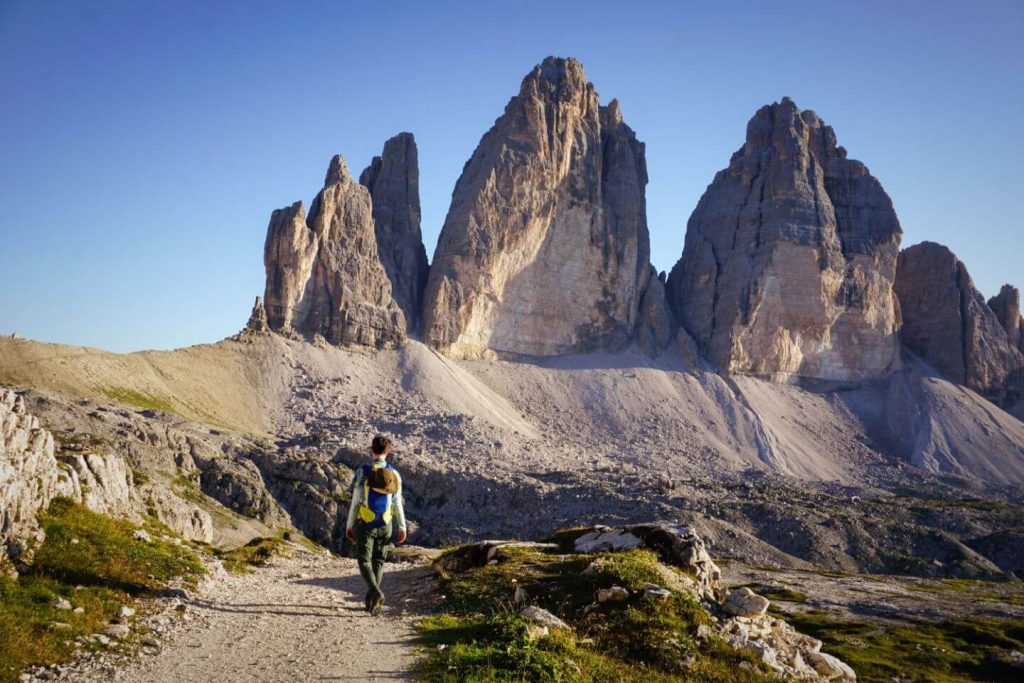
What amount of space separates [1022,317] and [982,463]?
57.6m

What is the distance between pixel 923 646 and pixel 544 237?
96434mm

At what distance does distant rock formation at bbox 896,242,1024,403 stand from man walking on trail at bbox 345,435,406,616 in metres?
156

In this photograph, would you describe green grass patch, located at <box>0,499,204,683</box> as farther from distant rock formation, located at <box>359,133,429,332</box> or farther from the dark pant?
distant rock formation, located at <box>359,133,429,332</box>

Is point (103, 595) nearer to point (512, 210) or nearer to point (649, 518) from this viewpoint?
point (649, 518)

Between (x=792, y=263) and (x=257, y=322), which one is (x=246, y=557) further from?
(x=792, y=263)

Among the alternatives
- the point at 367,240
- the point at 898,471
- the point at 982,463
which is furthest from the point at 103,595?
the point at 982,463

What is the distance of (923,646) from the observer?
3934cm

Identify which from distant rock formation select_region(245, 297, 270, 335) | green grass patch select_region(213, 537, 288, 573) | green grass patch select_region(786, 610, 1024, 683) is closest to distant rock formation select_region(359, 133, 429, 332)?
distant rock formation select_region(245, 297, 270, 335)

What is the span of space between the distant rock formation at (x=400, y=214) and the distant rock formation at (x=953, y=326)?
9841cm

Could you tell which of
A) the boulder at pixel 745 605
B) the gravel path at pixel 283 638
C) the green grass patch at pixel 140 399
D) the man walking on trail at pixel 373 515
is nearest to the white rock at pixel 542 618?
the gravel path at pixel 283 638

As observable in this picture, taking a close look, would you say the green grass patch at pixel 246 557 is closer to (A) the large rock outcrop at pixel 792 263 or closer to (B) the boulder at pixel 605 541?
(B) the boulder at pixel 605 541

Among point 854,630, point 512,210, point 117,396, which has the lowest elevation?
point 854,630

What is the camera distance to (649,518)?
70000 mm

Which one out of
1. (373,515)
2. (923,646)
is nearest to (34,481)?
(373,515)
